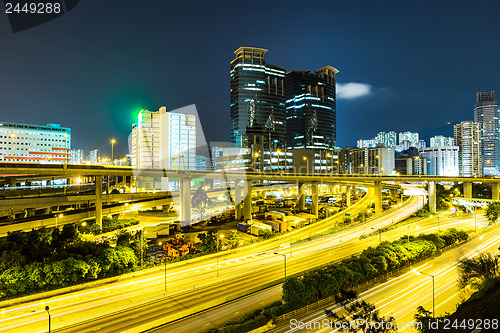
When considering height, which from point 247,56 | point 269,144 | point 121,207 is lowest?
point 121,207

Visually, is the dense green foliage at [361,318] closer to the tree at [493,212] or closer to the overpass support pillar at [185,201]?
the tree at [493,212]

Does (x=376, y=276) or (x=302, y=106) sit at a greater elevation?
(x=302, y=106)

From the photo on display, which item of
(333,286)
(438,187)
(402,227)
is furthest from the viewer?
(438,187)

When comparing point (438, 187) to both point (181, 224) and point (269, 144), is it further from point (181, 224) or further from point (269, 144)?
point (269, 144)

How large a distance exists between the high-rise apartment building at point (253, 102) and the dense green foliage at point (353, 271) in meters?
113

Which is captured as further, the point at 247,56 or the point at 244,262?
the point at 247,56

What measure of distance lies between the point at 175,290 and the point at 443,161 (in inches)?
8253

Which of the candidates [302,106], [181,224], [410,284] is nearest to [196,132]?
[302,106]

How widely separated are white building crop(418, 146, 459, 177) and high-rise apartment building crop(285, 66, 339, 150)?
72.7 m

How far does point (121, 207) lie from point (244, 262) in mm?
34327

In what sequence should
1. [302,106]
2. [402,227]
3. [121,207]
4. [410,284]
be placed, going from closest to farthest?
[410,284] → [402,227] → [121,207] → [302,106]

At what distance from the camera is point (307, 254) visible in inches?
1353

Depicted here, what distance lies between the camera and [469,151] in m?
189

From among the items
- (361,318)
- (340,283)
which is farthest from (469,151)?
(361,318)
